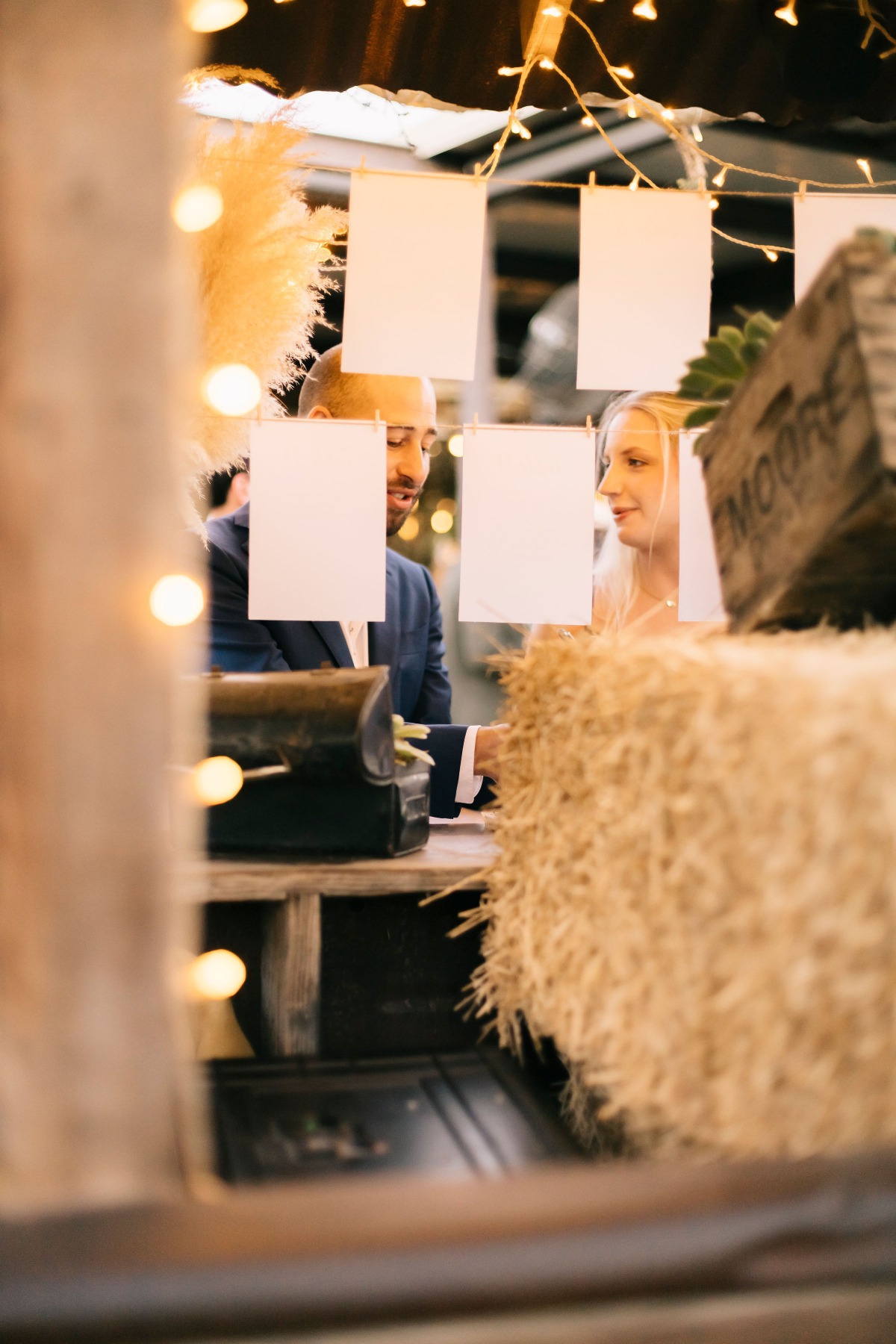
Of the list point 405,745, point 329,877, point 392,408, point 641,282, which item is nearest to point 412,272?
point 641,282

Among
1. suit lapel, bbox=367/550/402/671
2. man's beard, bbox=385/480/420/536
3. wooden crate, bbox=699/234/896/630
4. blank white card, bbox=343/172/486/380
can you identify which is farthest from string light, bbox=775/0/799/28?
suit lapel, bbox=367/550/402/671

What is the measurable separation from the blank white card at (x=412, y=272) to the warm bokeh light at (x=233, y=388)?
0.26 m

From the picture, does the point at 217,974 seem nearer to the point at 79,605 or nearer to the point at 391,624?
the point at 79,605

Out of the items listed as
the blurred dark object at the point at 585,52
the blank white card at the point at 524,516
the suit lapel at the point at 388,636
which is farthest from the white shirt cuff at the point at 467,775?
the blurred dark object at the point at 585,52

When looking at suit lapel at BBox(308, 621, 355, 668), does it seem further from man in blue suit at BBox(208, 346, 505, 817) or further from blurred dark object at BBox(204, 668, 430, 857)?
blurred dark object at BBox(204, 668, 430, 857)

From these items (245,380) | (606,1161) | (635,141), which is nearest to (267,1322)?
(606,1161)

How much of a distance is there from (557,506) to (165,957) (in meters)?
1.35

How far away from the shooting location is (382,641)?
254 cm

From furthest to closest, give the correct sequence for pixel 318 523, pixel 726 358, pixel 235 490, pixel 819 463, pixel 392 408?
1. pixel 235 490
2. pixel 392 408
3. pixel 318 523
4. pixel 726 358
5. pixel 819 463

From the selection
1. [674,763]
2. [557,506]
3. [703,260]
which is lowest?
[674,763]

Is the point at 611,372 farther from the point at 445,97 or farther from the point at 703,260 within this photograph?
the point at 445,97

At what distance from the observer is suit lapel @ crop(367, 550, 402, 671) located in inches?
99.3

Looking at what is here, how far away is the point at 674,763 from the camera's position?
3.06 feet

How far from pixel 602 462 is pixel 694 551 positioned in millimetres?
769
